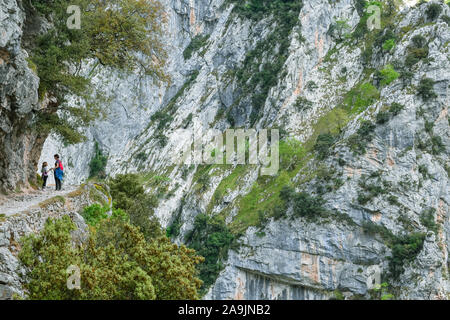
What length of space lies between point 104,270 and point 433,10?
5699cm

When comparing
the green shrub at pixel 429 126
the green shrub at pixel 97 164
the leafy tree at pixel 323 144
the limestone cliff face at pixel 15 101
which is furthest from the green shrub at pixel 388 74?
the limestone cliff face at pixel 15 101

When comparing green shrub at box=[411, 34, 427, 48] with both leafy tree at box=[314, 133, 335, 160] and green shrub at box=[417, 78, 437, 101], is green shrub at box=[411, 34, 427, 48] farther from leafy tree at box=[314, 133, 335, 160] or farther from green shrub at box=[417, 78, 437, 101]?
leafy tree at box=[314, 133, 335, 160]

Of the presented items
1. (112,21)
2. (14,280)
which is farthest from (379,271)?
(14,280)

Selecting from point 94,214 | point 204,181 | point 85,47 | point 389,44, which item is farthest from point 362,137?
point 94,214

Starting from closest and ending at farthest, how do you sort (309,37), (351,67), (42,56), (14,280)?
(14,280), (42,56), (351,67), (309,37)

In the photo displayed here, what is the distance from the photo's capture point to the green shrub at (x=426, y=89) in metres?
48.4

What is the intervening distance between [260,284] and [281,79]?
29795 mm

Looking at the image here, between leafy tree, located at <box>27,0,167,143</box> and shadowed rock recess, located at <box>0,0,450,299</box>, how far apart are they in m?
16.0

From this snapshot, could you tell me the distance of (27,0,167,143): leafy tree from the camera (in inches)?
637

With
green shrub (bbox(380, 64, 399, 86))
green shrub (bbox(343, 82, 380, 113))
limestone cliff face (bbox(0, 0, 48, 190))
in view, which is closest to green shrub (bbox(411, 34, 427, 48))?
green shrub (bbox(380, 64, 399, 86))

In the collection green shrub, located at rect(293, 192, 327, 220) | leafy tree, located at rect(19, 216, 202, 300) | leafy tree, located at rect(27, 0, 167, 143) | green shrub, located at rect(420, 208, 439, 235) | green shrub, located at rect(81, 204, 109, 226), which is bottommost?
leafy tree, located at rect(19, 216, 202, 300)

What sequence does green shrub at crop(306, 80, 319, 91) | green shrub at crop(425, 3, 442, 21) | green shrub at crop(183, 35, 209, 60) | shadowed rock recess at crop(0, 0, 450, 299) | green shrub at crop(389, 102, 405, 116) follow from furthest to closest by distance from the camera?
green shrub at crop(183, 35, 209, 60)
green shrub at crop(306, 80, 319, 91)
green shrub at crop(425, 3, 442, 21)
green shrub at crop(389, 102, 405, 116)
shadowed rock recess at crop(0, 0, 450, 299)

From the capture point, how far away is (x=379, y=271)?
140ft
